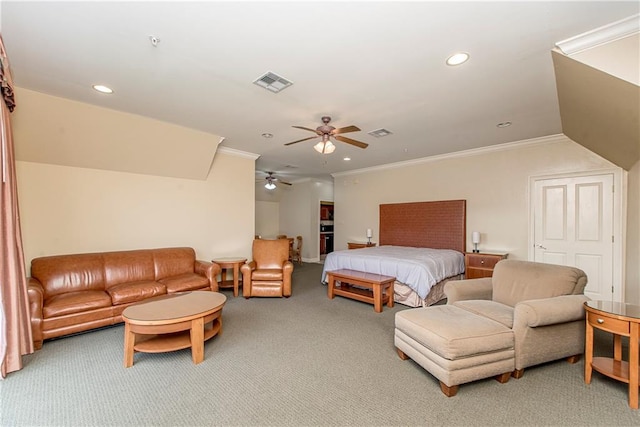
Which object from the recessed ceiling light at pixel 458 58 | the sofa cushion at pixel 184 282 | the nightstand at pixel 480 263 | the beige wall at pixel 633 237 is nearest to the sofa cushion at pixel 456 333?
the recessed ceiling light at pixel 458 58

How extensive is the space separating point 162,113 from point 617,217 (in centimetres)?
676

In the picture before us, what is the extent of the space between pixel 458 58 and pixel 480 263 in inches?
152

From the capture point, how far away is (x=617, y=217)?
4.14 meters

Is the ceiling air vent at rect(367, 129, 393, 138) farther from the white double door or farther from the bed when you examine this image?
the white double door

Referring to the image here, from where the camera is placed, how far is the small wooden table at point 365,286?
414 cm

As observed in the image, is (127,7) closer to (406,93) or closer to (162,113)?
(162,113)

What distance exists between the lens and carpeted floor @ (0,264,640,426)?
189cm

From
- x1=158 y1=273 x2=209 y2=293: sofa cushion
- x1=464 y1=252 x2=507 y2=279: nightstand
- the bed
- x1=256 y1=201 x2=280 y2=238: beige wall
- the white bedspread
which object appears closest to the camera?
x1=158 y1=273 x2=209 y2=293: sofa cushion

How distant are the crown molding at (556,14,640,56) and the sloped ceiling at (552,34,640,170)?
0.04 m

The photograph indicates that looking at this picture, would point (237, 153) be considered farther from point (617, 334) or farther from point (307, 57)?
point (617, 334)

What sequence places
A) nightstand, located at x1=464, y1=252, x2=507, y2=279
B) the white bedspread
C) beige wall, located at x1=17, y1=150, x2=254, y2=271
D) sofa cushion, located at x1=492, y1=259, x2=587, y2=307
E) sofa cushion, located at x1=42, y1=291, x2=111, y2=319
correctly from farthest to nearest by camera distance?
nightstand, located at x1=464, y1=252, x2=507, y2=279, the white bedspread, beige wall, located at x1=17, y1=150, x2=254, y2=271, sofa cushion, located at x1=42, y1=291, x2=111, y2=319, sofa cushion, located at x1=492, y1=259, x2=587, y2=307

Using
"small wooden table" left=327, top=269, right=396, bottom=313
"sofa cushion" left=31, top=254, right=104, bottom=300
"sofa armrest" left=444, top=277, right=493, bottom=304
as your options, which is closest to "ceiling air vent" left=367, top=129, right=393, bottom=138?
"small wooden table" left=327, top=269, right=396, bottom=313

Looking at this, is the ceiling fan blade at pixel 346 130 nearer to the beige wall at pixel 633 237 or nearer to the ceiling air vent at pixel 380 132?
the ceiling air vent at pixel 380 132

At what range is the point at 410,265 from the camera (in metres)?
4.38
